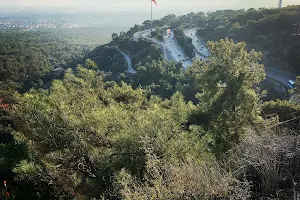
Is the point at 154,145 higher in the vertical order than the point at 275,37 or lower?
higher

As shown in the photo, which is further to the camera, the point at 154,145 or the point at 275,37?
the point at 275,37

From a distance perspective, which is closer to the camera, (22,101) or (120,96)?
(22,101)

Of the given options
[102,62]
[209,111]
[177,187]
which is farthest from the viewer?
[102,62]

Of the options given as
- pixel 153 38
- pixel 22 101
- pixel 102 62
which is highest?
pixel 22 101

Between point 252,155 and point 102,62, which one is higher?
point 252,155

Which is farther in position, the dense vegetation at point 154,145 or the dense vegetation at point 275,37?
the dense vegetation at point 275,37

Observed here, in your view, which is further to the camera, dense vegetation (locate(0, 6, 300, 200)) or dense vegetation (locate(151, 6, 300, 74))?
dense vegetation (locate(151, 6, 300, 74))

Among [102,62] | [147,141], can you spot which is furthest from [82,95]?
[102,62]

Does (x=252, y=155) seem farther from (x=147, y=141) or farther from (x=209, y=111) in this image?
(x=209, y=111)
